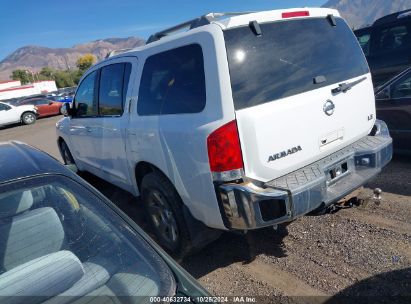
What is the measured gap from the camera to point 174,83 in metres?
3.11

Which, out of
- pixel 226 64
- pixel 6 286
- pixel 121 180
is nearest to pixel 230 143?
pixel 226 64

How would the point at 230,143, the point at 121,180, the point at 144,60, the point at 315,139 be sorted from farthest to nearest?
the point at 121,180 → the point at 144,60 → the point at 315,139 → the point at 230,143

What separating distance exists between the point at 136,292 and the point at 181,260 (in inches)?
80.3

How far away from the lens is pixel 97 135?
448 centimetres

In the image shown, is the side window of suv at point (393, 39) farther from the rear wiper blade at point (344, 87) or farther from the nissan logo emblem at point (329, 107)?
the nissan logo emblem at point (329, 107)

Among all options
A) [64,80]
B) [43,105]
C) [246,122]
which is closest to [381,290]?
[246,122]

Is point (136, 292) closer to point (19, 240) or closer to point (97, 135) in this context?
point (19, 240)

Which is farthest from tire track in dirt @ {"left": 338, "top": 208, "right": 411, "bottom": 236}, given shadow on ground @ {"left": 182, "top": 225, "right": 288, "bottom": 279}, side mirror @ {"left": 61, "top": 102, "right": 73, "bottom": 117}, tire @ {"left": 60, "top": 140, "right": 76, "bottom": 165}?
tire @ {"left": 60, "top": 140, "right": 76, "bottom": 165}

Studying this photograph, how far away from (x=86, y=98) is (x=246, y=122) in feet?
9.90

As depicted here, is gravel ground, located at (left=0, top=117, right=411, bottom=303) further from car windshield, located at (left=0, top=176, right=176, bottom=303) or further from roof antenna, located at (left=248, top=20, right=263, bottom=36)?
roof antenna, located at (left=248, top=20, right=263, bottom=36)

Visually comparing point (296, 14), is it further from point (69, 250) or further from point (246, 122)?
point (69, 250)

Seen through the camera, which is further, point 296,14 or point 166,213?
point 166,213

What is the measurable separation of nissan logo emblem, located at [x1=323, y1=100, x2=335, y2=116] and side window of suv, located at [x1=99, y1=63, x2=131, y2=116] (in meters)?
1.95

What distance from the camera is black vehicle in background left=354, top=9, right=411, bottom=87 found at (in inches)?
284
